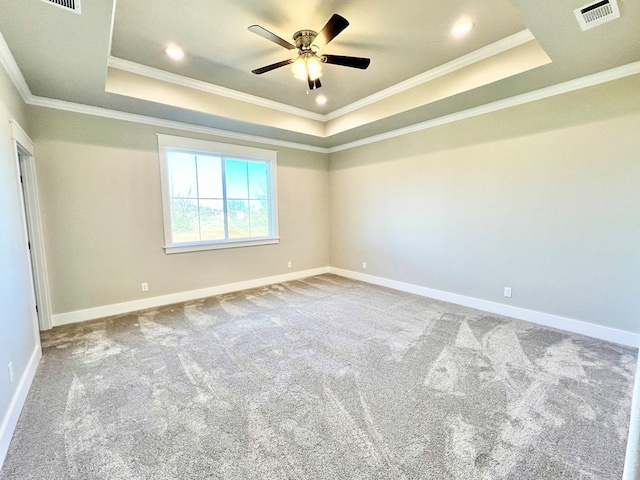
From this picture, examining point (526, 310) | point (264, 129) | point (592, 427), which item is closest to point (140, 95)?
point (264, 129)

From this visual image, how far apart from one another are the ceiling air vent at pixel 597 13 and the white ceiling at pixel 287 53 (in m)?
0.05

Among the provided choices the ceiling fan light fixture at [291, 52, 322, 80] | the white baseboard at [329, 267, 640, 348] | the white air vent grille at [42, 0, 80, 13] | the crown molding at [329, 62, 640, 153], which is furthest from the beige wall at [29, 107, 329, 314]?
the white baseboard at [329, 267, 640, 348]

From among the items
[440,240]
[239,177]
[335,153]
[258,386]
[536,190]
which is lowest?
[258,386]

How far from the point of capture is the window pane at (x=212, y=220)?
177 inches

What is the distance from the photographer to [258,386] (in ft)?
7.20

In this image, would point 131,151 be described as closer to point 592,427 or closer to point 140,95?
point 140,95

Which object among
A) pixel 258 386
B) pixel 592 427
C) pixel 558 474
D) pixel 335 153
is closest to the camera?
pixel 558 474

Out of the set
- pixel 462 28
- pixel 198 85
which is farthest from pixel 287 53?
pixel 462 28

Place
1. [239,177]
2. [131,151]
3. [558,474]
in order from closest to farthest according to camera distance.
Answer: [558,474] → [131,151] → [239,177]

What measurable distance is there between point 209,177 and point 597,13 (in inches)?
180

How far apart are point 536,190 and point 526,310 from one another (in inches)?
57.9

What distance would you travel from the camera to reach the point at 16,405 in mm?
1873

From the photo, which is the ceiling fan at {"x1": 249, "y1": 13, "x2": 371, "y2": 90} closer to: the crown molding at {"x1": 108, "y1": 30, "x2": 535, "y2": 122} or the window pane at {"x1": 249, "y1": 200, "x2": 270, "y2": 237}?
the crown molding at {"x1": 108, "y1": 30, "x2": 535, "y2": 122}

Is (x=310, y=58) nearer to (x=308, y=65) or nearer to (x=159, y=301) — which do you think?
(x=308, y=65)
